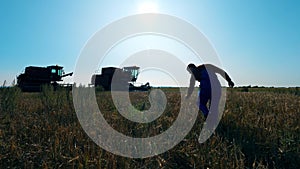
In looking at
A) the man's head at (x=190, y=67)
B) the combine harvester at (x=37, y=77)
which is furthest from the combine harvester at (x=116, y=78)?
the man's head at (x=190, y=67)

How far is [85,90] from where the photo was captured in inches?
294

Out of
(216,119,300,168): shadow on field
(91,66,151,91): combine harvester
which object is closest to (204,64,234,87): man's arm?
(216,119,300,168): shadow on field

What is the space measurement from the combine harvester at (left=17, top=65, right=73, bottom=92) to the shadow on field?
71.4ft

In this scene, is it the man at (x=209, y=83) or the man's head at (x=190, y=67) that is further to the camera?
the man's head at (x=190, y=67)

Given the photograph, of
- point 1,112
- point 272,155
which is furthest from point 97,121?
point 272,155

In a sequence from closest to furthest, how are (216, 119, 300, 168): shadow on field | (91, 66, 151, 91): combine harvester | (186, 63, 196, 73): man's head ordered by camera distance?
(216, 119, 300, 168): shadow on field, (186, 63, 196, 73): man's head, (91, 66, 151, 91): combine harvester

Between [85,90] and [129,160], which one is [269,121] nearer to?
[129,160]

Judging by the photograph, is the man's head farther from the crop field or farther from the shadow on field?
the shadow on field

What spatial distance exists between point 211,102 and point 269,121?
4.24 ft

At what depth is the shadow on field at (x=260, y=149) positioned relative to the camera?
10.6 ft

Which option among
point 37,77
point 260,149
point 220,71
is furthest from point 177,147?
point 37,77

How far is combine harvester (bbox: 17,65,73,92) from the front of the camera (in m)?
23.4

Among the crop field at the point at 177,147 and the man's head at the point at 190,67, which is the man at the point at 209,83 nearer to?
the man's head at the point at 190,67

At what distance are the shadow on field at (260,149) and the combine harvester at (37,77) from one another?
71.4ft
